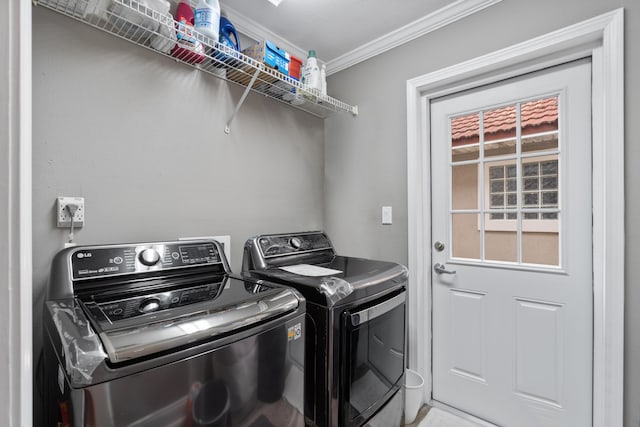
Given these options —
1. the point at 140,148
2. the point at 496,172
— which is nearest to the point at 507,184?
the point at 496,172

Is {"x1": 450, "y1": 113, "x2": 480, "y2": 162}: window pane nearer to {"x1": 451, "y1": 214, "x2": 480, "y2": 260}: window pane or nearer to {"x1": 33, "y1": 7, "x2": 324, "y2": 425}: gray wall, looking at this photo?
{"x1": 451, "y1": 214, "x2": 480, "y2": 260}: window pane

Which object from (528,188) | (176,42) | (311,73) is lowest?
(528,188)

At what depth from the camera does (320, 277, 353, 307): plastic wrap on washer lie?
4.06ft

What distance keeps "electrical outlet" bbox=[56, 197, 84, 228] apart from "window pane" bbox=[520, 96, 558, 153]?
2.17m

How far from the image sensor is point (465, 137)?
6.34 ft

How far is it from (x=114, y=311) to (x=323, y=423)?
0.89 metres

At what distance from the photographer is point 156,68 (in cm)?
153

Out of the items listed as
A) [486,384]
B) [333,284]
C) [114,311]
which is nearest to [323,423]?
[333,284]

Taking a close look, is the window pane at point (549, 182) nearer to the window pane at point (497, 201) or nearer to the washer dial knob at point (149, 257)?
the window pane at point (497, 201)

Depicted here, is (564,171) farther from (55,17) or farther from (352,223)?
(55,17)

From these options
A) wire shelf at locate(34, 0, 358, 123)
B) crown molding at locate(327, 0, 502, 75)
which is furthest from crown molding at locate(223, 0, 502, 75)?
wire shelf at locate(34, 0, 358, 123)

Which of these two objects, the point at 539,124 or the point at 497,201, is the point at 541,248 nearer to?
the point at 497,201

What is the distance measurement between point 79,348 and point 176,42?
1.28 m

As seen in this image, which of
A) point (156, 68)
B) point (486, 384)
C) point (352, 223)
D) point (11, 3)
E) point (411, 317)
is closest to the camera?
point (11, 3)
